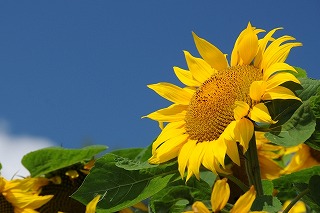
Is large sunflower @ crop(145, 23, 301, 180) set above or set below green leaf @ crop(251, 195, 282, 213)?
above

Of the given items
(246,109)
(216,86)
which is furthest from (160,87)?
(246,109)

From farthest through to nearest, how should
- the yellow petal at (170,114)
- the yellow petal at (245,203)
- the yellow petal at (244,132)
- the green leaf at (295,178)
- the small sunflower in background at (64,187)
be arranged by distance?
the small sunflower in background at (64,187), the green leaf at (295,178), the yellow petal at (170,114), the yellow petal at (244,132), the yellow petal at (245,203)

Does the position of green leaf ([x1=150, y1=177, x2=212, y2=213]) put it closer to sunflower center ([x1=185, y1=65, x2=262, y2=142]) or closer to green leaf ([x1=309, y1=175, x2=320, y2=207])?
sunflower center ([x1=185, y1=65, x2=262, y2=142])

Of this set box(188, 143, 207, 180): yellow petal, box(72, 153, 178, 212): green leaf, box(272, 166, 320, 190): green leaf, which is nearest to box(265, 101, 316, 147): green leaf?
box(188, 143, 207, 180): yellow petal

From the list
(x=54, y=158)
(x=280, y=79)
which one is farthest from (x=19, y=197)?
(x=280, y=79)

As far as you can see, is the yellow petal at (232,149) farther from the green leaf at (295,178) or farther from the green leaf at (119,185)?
the green leaf at (295,178)

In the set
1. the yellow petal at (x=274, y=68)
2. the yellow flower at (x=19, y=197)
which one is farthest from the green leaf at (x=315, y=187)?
the yellow flower at (x=19, y=197)

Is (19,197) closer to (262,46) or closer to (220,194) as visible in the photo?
(262,46)
